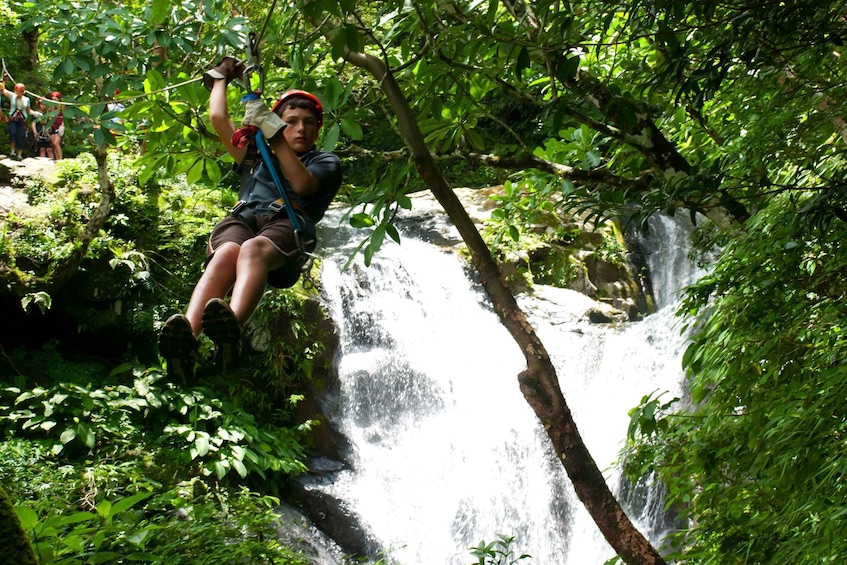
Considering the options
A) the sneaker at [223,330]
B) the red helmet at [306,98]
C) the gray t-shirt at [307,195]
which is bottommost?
the sneaker at [223,330]

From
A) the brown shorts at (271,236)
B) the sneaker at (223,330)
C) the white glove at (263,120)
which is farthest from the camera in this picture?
the brown shorts at (271,236)

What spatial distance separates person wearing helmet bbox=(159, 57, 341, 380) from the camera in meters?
2.53

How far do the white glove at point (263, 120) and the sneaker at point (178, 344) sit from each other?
0.71 m

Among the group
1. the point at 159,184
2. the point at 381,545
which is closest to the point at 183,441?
the point at 381,545

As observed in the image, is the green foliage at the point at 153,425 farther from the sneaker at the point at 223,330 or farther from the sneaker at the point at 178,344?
the sneaker at the point at 223,330

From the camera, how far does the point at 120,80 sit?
305cm

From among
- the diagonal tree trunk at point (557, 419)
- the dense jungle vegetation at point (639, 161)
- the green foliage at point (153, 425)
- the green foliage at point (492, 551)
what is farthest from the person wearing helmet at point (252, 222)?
the green foliage at point (153, 425)

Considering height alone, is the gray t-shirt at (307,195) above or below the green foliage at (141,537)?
above

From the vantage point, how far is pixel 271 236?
2.77 meters

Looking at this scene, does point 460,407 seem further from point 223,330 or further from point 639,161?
point 223,330

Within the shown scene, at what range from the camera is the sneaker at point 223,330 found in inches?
96.6

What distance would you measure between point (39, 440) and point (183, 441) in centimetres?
135

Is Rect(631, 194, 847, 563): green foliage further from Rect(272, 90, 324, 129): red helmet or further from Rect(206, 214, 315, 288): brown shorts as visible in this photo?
Rect(272, 90, 324, 129): red helmet

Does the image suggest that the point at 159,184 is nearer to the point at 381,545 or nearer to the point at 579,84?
the point at 381,545
